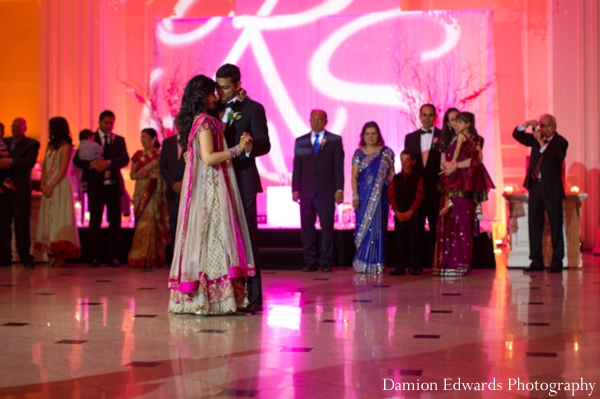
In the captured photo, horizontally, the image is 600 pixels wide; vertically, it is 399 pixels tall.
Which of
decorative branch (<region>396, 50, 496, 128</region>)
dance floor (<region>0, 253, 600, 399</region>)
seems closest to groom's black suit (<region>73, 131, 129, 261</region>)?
dance floor (<region>0, 253, 600, 399</region>)

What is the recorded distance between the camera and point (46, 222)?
8.29 m

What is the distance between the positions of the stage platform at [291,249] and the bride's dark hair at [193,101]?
359 centimetres

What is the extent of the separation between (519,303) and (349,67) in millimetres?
6785

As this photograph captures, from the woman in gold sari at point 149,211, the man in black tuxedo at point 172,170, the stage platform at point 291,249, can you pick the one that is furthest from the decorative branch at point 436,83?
the man in black tuxedo at point 172,170

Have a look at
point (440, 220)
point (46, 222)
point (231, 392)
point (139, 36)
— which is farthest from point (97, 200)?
point (231, 392)

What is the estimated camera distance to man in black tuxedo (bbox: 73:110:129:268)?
27.2ft

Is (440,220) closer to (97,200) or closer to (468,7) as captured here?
(97,200)

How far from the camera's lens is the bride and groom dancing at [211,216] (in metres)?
4.65

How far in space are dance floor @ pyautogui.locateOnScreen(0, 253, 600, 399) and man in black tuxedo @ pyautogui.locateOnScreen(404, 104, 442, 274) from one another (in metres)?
1.43

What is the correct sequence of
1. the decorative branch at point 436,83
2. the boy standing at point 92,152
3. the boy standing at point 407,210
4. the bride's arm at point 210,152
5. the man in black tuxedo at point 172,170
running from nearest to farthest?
the bride's arm at point 210,152, the boy standing at point 407,210, the man in black tuxedo at point 172,170, the boy standing at point 92,152, the decorative branch at point 436,83

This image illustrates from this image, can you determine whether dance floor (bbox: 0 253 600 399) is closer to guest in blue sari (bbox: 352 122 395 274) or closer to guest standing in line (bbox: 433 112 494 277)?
guest standing in line (bbox: 433 112 494 277)

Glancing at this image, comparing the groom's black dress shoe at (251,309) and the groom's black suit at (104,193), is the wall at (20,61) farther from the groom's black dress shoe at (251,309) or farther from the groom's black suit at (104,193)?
the groom's black dress shoe at (251,309)

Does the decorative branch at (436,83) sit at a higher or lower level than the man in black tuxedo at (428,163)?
higher

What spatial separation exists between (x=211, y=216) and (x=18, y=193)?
435 cm
